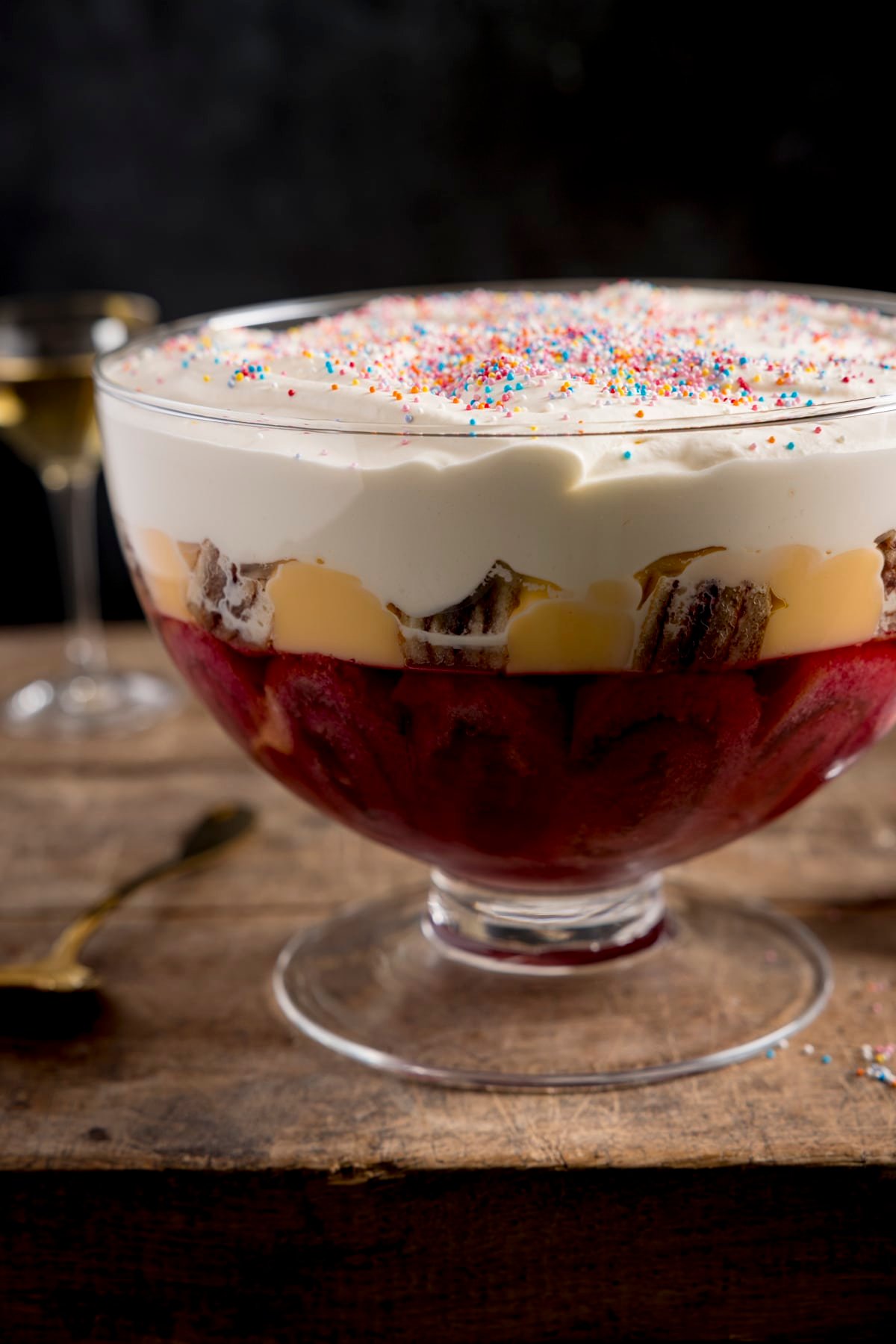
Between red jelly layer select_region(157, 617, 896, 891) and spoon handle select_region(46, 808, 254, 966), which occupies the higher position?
red jelly layer select_region(157, 617, 896, 891)

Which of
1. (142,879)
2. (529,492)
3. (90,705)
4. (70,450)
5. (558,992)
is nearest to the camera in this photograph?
(529,492)

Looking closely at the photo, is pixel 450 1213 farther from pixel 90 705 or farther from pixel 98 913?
pixel 90 705

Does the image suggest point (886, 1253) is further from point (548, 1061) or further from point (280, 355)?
point (280, 355)

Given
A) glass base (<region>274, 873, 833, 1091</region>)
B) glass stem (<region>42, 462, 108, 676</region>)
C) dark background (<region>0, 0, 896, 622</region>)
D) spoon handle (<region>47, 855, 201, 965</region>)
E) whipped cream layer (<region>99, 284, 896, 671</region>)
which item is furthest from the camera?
dark background (<region>0, 0, 896, 622</region>)

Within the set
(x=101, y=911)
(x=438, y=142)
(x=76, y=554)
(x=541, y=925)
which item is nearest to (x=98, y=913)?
(x=101, y=911)

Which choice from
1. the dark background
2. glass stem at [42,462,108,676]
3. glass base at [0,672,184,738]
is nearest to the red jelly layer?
glass base at [0,672,184,738]

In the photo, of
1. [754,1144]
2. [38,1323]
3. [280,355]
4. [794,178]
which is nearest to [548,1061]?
[754,1144]

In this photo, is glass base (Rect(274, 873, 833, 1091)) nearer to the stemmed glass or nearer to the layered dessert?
the layered dessert

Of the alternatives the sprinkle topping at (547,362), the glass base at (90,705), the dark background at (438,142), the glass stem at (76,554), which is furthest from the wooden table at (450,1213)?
the dark background at (438,142)
